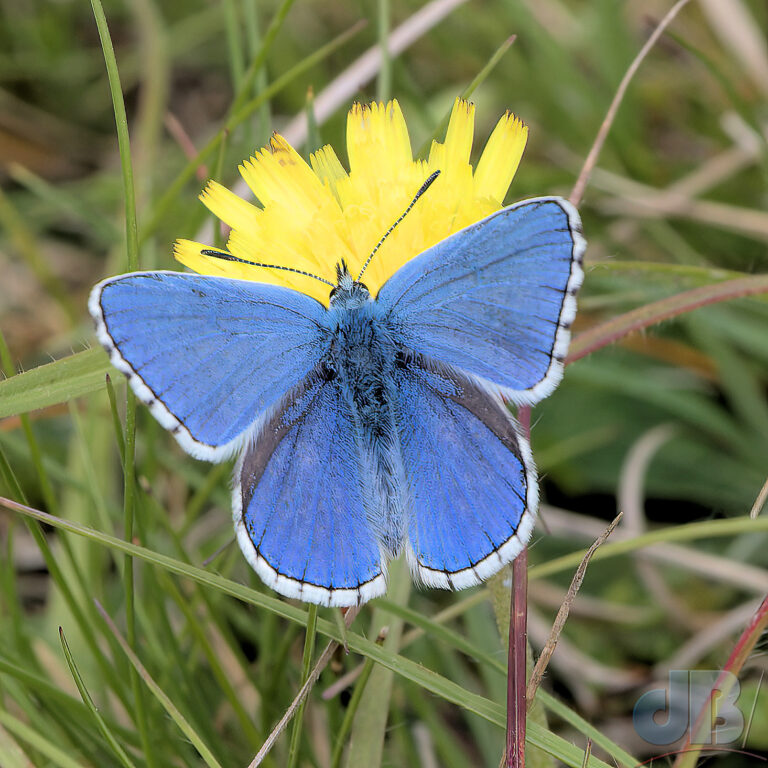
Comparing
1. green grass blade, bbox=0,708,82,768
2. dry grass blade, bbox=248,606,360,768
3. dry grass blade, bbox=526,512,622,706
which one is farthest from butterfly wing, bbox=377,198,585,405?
green grass blade, bbox=0,708,82,768

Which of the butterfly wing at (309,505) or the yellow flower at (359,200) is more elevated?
the yellow flower at (359,200)

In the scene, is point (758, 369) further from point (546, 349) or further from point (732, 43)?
point (546, 349)

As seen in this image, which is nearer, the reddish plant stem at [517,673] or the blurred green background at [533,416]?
the reddish plant stem at [517,673]

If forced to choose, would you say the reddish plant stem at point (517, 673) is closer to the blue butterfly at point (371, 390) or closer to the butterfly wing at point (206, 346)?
the blue butterfly at point (371, 390)

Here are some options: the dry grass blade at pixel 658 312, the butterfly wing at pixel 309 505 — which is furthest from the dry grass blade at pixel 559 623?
the dry grass blade at pixel 658 312

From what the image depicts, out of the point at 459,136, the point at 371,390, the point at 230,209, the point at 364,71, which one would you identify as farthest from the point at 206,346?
the point at 364,71

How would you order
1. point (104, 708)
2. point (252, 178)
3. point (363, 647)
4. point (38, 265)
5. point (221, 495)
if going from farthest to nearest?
1. point (38, 265)
2. point (221, 495)
3. point (104, 708)
4. point (252, 178)
5. point (363, 647)

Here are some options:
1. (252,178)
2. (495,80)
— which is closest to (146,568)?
(252,178)
